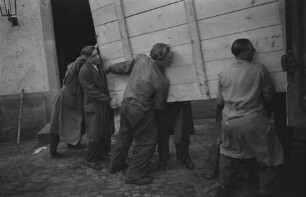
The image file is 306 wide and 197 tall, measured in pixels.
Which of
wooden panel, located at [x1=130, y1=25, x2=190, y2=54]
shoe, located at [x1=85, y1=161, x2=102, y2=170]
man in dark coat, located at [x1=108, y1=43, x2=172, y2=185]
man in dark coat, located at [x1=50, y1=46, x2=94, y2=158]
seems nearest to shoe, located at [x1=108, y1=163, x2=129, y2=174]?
shoe, located at [x1=85, y1=161, x2=102, y2=170]

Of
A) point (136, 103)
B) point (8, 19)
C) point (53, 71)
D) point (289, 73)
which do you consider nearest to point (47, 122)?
point (53, 71)

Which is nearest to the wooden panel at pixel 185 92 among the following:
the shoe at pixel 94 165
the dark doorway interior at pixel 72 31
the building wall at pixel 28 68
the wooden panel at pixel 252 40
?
the wooden panel at pixel 252 40

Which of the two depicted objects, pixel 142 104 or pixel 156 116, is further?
pixel 156 116

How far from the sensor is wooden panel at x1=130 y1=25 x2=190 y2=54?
3.83 m

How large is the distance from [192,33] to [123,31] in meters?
0.84

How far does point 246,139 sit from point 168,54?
3.87 ft

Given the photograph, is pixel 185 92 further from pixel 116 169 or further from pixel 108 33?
pixel 116 169

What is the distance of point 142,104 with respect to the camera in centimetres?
425

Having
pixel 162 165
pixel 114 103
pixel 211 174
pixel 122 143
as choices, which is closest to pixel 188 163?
pixel 162 165

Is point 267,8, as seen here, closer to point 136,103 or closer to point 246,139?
point 246,139

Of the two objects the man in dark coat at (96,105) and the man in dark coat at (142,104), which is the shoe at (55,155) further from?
the man in dark coat at (142,104)

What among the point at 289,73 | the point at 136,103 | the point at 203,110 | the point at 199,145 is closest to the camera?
the point at 289,73

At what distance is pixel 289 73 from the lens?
3125mm

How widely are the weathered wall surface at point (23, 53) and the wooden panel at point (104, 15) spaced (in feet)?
11.8
